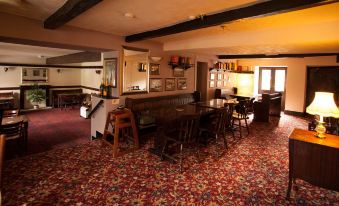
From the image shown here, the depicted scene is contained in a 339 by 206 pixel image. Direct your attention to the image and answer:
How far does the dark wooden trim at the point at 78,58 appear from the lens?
6.39 metres

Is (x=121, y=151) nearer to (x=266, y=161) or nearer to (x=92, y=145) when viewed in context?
(x=92, y=145)

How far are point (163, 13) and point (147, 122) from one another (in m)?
2.86

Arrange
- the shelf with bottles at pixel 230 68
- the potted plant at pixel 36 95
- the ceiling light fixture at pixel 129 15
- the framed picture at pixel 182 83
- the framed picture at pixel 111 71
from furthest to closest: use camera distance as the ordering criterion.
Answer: the potted plant at pixel 36 95, the shelf with bottles at pixel 230 68, the framed picture at pixel 182 83, the framed picture at pixel 111 71, the ceiling light fixture at pixel 129 15

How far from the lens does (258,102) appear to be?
22.0 feet

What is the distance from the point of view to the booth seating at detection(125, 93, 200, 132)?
4.53m

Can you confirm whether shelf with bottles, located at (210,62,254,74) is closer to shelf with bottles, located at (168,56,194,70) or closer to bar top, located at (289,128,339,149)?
shelf with bottles, located at (168,56,194,70)

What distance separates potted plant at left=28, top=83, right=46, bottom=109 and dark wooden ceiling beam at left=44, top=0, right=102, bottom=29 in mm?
7736

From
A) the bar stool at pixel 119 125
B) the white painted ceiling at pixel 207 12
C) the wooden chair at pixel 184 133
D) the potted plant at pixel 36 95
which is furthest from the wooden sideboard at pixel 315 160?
the potted plant at pixel 36 95

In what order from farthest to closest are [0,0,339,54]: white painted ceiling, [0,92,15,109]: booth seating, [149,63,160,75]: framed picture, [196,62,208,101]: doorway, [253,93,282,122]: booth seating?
[0,92,15,109]: booth seating < [196,62,208,101]: doorway < [253,93,282,122]: booth seating < [149,63,160,75]: framed picture < [0,0,339,54]: white painted ceiling

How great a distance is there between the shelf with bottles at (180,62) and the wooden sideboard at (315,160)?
3.94 metres

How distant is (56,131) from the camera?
621 centimetres

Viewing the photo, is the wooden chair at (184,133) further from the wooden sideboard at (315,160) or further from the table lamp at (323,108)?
the table lamp at (323,108)

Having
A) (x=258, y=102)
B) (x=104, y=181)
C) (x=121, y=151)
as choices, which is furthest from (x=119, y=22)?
(x=258, y=102)

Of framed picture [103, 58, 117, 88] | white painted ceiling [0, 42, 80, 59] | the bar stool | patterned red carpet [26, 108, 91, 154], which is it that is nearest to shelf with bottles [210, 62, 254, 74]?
framed picture [103, 58, 117, 88]
